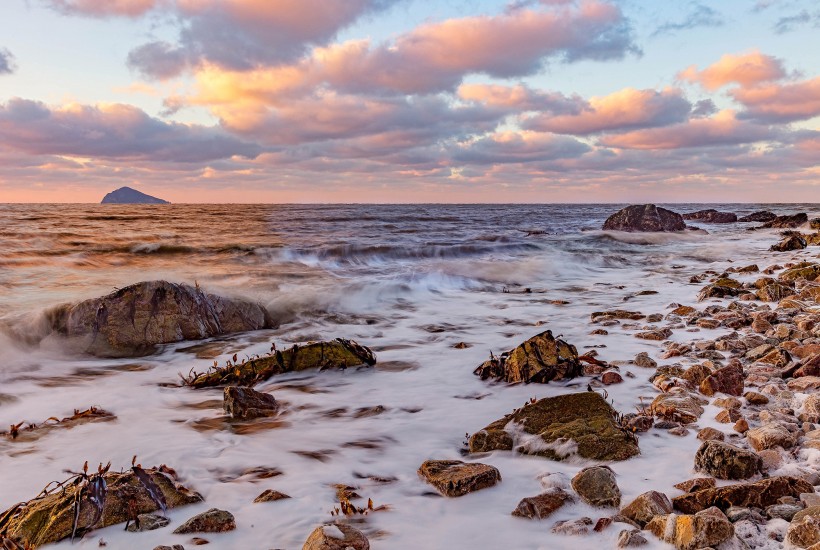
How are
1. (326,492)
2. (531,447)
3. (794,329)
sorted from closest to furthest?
(326,492) < (531,447) < (794,329)

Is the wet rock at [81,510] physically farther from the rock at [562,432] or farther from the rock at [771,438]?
the rock at [771,438]

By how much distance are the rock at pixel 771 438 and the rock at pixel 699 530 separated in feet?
4.07

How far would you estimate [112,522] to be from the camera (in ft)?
9.65

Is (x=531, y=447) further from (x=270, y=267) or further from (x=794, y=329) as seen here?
(x=270, y=267)

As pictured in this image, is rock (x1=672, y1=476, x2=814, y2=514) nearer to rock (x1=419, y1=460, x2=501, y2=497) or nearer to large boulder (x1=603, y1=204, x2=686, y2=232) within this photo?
rock (x1=419, y1=460, x2=501, y2=497)

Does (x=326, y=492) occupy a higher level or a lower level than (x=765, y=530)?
lower

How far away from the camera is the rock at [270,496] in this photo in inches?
129

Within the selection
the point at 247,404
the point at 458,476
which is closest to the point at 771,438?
the point at 458,476

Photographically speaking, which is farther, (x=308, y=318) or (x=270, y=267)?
(x=270, y=267)

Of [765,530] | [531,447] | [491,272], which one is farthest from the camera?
[491,272]

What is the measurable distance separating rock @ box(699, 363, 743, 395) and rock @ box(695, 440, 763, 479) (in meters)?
1.59

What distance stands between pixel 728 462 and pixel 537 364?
8.24 ft

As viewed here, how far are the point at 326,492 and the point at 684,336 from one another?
→ 581 centimetres

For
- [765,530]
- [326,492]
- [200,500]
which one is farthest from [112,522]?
[765,530]
